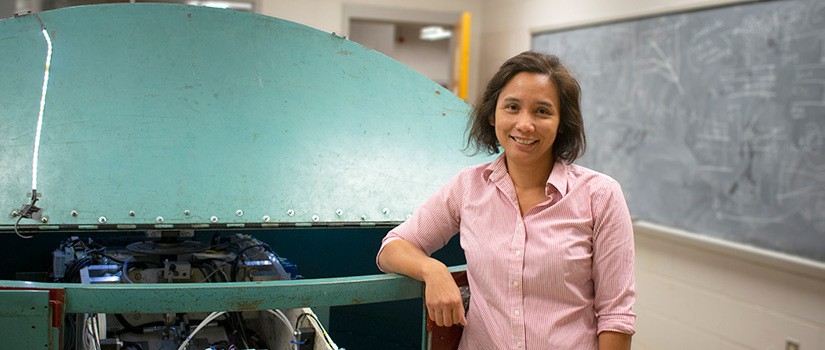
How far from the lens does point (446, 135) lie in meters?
1.90

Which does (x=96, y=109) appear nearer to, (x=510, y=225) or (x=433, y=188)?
(x=433, y=188)

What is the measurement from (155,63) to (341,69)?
1.68 feet

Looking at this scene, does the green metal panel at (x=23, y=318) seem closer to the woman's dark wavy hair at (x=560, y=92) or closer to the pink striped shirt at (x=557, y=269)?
the pink striped shirt at (x=557, y=269)

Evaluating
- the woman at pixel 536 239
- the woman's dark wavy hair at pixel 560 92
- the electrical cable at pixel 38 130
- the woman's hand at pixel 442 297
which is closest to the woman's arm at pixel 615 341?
the woman at pixel 536 239

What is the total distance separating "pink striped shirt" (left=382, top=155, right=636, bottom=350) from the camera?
1.24 m

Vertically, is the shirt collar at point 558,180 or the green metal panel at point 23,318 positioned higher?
the shirt collar at point 558,180

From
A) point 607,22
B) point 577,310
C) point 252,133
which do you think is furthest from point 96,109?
point 607,22

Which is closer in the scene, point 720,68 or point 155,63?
point 155,63

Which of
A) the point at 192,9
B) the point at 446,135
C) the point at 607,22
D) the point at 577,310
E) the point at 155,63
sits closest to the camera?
the point at 577,310

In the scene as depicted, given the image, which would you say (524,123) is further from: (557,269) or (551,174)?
(557,269)

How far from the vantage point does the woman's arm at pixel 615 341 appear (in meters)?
1.22

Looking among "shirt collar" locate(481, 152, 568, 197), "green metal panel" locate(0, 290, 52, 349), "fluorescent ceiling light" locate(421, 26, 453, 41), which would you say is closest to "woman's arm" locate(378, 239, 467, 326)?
"shirt collar" locate(481, 152, 568, 197)

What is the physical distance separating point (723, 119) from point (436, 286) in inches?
88.9

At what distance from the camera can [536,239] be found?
1.28 meters
